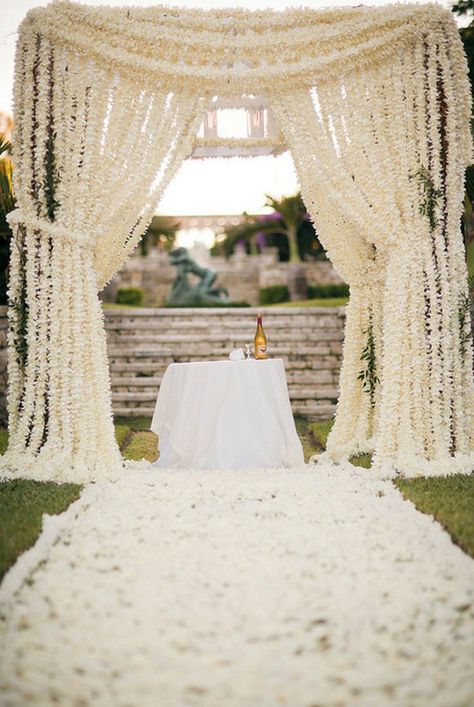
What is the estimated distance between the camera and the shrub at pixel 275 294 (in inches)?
709

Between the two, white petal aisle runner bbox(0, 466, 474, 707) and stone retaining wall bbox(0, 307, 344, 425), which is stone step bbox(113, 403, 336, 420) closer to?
stone retaining wall bbox(0, 307, 344, 425)

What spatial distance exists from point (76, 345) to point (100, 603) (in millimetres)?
2436

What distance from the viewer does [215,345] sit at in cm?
885

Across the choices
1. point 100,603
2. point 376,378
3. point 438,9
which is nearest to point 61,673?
point 100,603

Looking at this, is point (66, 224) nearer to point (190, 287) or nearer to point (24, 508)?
point (24, 508)

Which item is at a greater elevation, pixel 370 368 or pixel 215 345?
pixel 370 368

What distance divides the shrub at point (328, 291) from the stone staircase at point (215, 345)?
7.81 metres

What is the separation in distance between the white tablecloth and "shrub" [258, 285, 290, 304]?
1322 cm

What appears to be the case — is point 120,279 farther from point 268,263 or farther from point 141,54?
point 141,54

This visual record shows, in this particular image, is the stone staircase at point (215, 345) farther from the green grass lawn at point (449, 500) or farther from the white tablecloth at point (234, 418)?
the green grass lawn at point (449, 500)

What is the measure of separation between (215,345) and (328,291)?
8686 millimetres

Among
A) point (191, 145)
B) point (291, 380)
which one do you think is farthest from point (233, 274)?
point (191, 145)

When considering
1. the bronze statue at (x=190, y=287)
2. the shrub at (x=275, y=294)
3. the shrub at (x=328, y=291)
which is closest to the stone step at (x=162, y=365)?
the bronze statue at (x=190, y=287)

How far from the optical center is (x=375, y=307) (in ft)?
16.8
